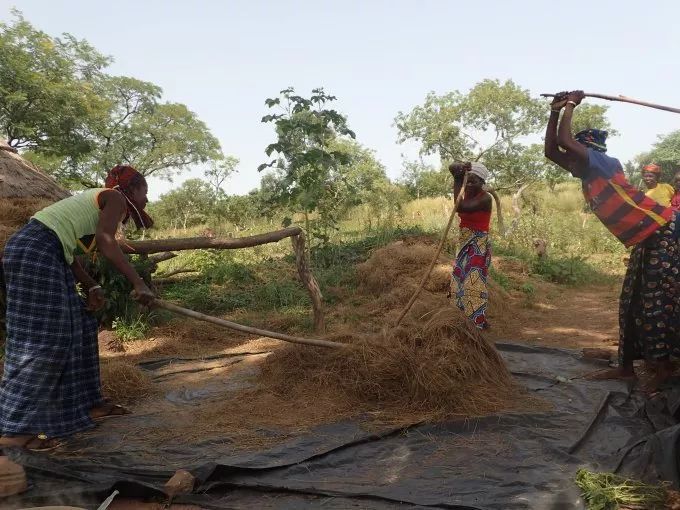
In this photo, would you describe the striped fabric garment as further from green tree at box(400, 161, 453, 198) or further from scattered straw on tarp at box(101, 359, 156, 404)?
green tree at box(400, 161, 453, 198)

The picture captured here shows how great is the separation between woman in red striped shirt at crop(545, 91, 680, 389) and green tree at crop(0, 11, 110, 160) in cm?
1582

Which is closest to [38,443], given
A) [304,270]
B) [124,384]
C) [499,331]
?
[124,384]

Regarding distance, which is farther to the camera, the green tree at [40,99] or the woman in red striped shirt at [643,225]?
the green tree at [40,99]

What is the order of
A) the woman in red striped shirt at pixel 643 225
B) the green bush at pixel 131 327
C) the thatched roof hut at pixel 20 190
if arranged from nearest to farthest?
1. the woman in red striped shirt at pixel 643 225
2. the green bush at pixel 131 327
3. the thatched roof hut at pixel 20 190

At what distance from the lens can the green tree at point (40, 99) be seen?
15.1 meters

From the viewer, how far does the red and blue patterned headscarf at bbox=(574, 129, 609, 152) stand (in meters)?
3.52

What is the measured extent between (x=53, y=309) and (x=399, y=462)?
1960mm

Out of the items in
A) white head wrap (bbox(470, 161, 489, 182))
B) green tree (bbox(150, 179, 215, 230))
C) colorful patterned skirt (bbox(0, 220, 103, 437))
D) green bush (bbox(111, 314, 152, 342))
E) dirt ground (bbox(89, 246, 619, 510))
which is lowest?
dirt ground (bbox(89, 246, 619, 510))

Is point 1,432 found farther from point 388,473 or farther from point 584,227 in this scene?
point 584,227

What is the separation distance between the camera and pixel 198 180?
1079 inches

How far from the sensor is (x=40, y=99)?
16.1m

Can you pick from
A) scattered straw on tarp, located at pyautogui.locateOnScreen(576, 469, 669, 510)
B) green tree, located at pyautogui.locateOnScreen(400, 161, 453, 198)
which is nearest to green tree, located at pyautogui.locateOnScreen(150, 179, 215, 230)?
green tree, located at pyautogui.locateOnScreen(400, 161, 453, 198)

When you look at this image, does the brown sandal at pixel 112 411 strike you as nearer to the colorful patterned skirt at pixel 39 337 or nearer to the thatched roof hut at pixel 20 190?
the colorful patterned skirt at pixel 39 337

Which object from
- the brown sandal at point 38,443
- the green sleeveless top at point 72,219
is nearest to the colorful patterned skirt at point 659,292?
the green sleeveless top at point 72,219
